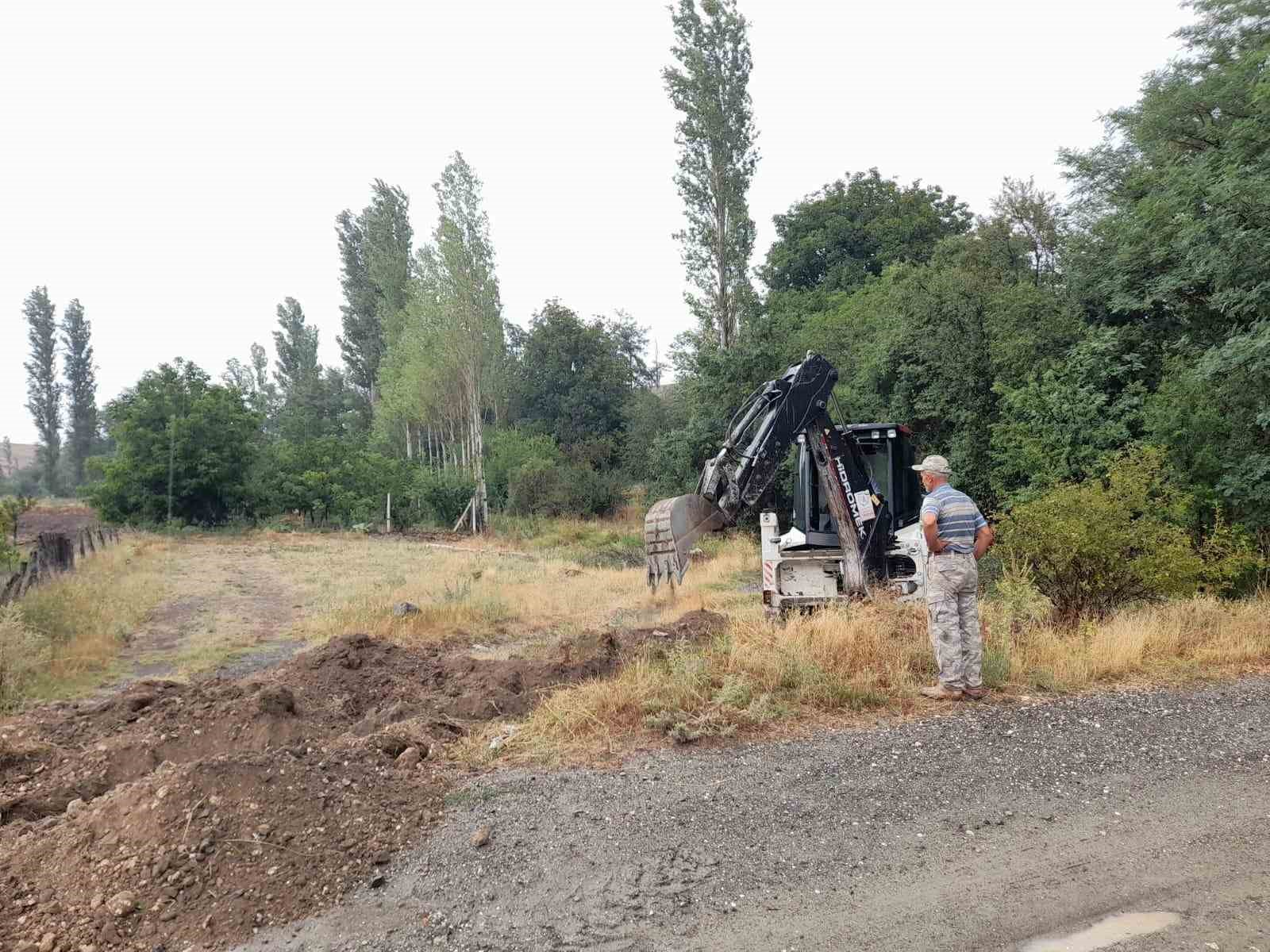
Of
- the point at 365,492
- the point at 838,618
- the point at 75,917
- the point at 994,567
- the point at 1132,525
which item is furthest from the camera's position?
the point at 365,492

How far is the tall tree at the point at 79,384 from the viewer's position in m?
73.4

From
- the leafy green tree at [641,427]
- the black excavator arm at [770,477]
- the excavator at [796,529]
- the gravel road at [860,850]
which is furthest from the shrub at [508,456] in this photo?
the gravel road at [860,850]

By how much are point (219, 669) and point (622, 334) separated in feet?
157

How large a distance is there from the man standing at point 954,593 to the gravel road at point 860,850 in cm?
70

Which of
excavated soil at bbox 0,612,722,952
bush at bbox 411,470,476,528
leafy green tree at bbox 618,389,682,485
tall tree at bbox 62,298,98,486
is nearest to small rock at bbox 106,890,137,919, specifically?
excavated soil at bbox 0,612,722,952

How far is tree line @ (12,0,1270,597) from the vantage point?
11.6 meters

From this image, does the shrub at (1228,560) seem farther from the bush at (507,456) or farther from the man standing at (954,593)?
the bush at (507,456)

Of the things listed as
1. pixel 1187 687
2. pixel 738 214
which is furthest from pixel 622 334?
pixel 1187 687

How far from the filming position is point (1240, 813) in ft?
13.6

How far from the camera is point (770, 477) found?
31.1 ft

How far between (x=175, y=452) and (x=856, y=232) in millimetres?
31320

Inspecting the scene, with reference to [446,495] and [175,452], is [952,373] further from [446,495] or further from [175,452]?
[175,452]

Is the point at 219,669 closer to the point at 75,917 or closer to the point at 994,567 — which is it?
the point at 75,917

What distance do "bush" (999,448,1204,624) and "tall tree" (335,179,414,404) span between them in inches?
1707
